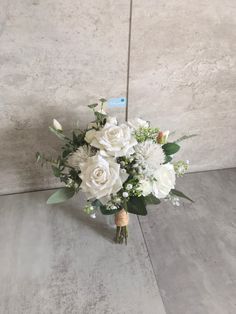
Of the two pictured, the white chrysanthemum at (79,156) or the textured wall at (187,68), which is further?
the textured wall at (187,68)

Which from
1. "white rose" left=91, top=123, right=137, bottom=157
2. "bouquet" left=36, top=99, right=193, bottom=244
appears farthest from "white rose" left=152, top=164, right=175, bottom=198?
"white rose" left=91, top=123, right=137, bottom=157

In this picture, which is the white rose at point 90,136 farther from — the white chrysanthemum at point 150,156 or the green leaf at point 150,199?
the green leaf at point 150,199

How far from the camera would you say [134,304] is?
77 centimetres

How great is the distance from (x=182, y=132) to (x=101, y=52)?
505mm

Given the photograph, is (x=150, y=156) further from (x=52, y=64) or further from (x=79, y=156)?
(x=52, y=64)

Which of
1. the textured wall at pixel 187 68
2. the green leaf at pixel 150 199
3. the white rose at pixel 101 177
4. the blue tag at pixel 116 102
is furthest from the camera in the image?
the blue tag at pixel 116 102

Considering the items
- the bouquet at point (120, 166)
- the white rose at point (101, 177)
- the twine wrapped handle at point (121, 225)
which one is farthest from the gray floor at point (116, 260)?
the white rose at point (101, 177)

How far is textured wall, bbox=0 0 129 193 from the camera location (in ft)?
2.72

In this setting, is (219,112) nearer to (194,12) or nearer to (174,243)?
(194,12)

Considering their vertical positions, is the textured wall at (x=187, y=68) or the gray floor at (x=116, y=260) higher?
the textured wall at (x=187, y=68)

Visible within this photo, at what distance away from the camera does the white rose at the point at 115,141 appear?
708 millimetres

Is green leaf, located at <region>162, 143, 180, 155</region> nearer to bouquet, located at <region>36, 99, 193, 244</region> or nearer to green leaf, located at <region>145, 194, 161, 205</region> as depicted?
bouquet, located at <region>36, 99, 193, 244</region>

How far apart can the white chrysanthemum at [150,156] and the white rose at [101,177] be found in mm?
76

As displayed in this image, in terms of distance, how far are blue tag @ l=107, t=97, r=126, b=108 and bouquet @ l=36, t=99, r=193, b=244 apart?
0.19 m
